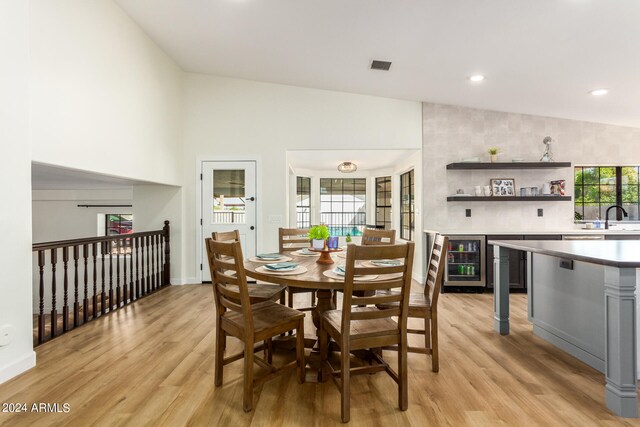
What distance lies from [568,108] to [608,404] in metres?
3.96

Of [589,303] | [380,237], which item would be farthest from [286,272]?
[589,303]

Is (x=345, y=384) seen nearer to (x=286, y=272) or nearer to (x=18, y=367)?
(x=286, y=272)

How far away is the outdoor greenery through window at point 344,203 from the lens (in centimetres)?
848

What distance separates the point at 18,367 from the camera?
2289mm

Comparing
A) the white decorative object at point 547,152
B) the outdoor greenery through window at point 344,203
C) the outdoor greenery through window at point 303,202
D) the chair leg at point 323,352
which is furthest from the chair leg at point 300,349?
the outdoor greenery through window at point 344,203

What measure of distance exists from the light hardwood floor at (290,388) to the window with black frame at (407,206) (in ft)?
10.0

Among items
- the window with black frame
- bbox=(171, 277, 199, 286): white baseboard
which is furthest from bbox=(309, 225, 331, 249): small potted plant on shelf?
the window with black frame

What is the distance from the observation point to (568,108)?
4.45 meters

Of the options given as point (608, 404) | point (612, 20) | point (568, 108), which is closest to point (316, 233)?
point (608, 404)

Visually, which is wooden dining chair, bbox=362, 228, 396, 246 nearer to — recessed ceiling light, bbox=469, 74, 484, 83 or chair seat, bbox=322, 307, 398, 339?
chair seat, bbox=322, 307, 398, 339

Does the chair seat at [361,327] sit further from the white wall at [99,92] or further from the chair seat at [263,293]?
the white wall at [99,92]

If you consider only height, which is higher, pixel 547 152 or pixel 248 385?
pixel 547 152

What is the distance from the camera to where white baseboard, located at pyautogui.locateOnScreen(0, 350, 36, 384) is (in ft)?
7.16

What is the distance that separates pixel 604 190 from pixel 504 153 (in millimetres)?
1762
